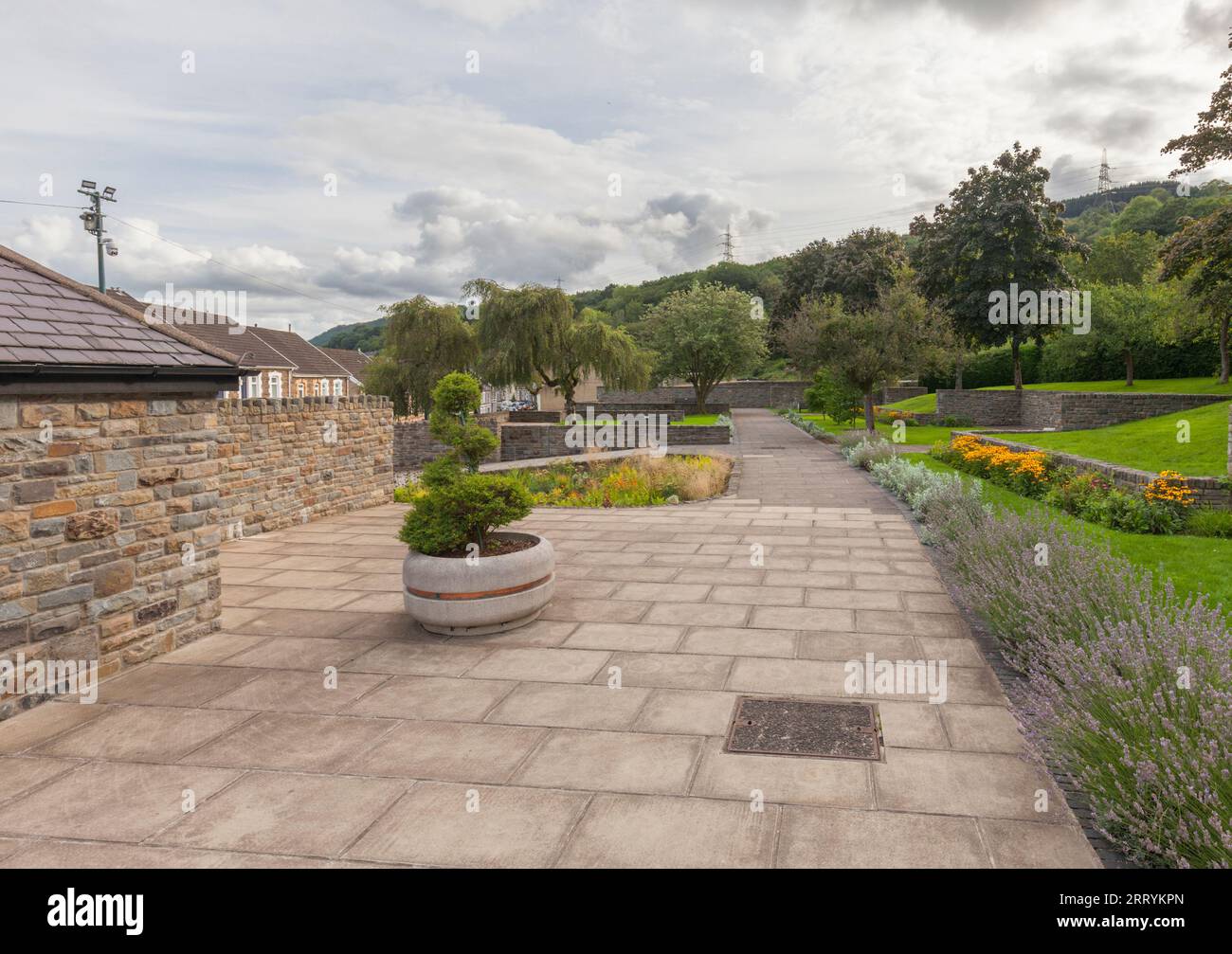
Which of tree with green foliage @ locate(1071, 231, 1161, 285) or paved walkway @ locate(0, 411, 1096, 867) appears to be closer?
paved walkway @ locate(0, 411, 1096, 867)

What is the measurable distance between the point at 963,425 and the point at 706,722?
3027 cm

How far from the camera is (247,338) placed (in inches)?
1935

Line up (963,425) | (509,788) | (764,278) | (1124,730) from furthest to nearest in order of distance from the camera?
1. (764,278)
2. (963,425)
3. (509,788)
4. (1124,730)

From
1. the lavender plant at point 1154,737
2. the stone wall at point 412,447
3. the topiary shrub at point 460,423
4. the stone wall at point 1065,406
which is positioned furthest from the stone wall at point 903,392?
the lavender plant at point 1154,737

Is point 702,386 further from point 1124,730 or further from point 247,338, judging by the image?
point 1124,730

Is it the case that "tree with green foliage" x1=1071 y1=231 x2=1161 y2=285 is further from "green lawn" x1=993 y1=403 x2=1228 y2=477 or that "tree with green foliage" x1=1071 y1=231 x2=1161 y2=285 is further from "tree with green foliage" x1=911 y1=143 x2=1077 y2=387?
"green lawn" x1=993 y1=403 x2=1228 y2=477

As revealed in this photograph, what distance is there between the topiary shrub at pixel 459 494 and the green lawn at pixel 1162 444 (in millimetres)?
11207

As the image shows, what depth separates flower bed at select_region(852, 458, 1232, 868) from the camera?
2.94 meters

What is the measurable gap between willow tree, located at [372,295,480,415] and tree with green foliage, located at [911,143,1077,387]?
2148cm

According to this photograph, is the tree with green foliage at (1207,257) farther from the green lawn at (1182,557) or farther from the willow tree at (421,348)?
the willow tree at (421,348)

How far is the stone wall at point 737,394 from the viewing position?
52656mm

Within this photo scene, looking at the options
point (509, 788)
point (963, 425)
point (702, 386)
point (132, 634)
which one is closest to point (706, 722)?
point (509, 788)

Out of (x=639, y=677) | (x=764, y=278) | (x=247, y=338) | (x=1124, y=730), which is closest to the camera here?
(x=1124, y=730)

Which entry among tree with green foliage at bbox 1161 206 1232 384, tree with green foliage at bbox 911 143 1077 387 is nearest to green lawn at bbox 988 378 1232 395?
tree with green foliage at bbox 911 143 1077 387
